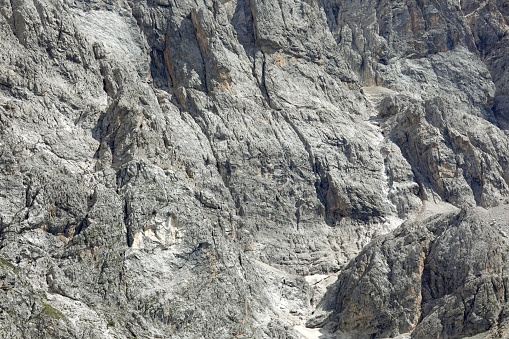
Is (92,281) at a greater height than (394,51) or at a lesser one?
lesser

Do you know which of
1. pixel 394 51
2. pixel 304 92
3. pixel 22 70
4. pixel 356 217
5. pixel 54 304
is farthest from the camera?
pixel 394 51

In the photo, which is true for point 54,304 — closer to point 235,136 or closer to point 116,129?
point 116,129

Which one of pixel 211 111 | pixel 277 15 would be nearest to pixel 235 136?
pixel 211 111

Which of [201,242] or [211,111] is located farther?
[211,111]

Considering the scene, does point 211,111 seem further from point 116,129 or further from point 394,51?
point 394,51

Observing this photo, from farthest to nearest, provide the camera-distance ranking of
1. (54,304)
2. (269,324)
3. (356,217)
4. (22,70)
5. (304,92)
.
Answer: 1. (304,92)
2. (356,217)
3. (22,70)
4. (269,324)
5. (54,304)

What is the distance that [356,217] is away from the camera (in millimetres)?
132125

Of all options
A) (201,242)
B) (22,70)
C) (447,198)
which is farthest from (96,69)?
(447,198)

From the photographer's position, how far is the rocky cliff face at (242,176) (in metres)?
106

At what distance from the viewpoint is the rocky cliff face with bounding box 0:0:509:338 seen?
4173 inches

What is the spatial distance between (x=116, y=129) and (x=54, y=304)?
27142 mm

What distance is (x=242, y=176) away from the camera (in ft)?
428

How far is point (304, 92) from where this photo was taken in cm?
14488

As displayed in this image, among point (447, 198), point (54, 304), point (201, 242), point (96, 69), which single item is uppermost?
point (96, 69)
